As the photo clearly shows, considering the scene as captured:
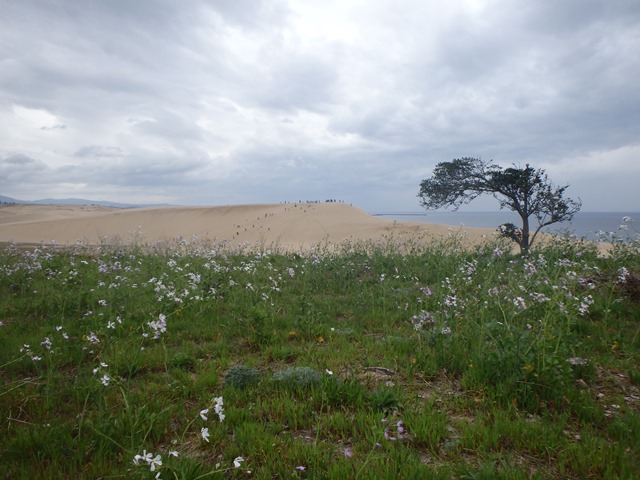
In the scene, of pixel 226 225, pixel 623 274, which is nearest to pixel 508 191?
pixel 623 274

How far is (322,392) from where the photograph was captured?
326 cm

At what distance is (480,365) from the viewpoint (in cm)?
348

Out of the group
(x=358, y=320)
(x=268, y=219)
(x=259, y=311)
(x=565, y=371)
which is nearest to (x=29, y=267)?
(x=259, y=311)

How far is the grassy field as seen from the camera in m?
2.51

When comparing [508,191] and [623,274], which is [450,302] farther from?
[508,191]

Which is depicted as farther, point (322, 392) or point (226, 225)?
point (226, 225)

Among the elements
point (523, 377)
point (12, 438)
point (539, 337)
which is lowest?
point (12, 438)

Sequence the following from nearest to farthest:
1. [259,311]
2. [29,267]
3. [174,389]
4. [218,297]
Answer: [174,389]
[259,311]
[218,297]
[29,267]

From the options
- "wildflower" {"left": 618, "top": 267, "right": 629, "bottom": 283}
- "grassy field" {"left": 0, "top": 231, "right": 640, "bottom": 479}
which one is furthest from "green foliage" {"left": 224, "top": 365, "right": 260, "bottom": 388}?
"wildflower" {"left": 618, "top": 267, "right": 629, "bottom": 283}

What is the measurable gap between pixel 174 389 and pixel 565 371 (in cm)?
333

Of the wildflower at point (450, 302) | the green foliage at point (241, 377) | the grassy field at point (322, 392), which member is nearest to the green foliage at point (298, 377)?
the grassy field at point (322, 392)

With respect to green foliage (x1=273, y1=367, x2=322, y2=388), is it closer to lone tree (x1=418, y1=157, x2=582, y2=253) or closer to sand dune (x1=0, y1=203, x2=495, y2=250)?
lone tree (x1=418, y1=157, x2=582, y2=253)

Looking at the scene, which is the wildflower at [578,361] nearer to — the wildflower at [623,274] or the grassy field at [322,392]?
the grassy field at [322,392]

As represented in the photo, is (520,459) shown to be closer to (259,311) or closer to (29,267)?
(259,311)
